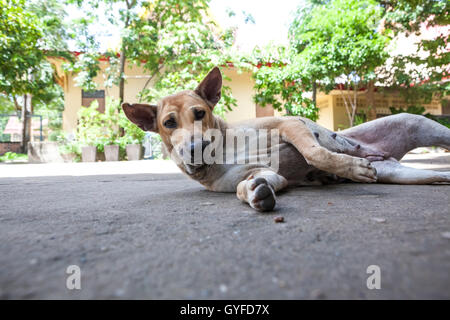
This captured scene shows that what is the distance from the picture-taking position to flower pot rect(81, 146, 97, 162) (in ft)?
33.4

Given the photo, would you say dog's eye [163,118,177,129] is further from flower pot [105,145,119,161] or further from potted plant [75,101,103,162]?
potted plant [75,101,103,162]

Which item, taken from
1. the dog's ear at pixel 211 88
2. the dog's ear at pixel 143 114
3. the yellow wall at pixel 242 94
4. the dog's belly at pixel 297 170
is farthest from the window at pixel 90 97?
the dog's belly at pixel 297 170

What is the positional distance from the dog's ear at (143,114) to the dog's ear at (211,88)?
0.50m

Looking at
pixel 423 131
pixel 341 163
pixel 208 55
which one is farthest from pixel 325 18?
pixel 341 163

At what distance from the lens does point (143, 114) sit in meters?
2.86

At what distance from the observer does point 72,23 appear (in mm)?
10828

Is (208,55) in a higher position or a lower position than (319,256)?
higher

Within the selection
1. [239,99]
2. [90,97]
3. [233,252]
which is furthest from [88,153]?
[233,252]

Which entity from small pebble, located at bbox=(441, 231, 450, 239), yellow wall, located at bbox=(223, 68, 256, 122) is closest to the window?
yellow wall, located at bbox=(223, 68, 256, 122)

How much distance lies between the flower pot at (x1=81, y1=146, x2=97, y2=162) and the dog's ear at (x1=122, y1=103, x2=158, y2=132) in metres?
8.21

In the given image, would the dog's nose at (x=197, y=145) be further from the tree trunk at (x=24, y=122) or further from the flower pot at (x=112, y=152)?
the tree trunk at (x=24, y=122)

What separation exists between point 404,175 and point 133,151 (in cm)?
927
